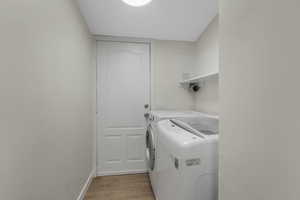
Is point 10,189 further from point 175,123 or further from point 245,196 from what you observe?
point 175,123

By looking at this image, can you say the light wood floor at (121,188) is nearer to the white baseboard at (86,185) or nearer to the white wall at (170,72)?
the white baseboard at (86,185)

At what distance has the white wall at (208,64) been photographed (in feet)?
6.38

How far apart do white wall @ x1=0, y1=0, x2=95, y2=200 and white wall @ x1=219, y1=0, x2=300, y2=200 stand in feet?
3.42

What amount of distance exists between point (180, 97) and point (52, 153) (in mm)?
2031

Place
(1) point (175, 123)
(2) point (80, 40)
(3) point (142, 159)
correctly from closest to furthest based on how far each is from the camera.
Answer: (1) point (175, 123) < (2) point (80, 40) < (3) point (142, 159)

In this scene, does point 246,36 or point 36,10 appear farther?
point 36,10

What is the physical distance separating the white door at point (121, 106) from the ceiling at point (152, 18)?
312mm

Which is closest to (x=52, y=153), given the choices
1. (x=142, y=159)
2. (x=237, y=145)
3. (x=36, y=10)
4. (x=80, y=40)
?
(x=36, y=10)

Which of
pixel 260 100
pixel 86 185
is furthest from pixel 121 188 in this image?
pixel 260 100

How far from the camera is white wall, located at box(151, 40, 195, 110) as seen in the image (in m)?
2.52

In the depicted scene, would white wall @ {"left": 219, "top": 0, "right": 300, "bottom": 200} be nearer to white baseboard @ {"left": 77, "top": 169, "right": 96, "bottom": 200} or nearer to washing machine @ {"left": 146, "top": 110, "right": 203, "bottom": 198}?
washing machine @ {"left": 146, "top": 110, "right": 203, "bottom": 198}

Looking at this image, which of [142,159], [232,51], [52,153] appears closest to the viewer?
[232,51]

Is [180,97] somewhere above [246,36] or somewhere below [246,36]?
below

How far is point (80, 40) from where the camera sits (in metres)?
1.75
